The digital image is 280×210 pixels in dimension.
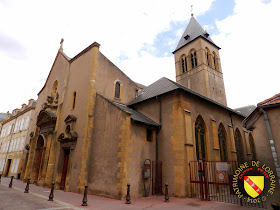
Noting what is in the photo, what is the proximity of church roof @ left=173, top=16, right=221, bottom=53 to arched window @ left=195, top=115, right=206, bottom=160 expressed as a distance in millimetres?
19429

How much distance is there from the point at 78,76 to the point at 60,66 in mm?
4942

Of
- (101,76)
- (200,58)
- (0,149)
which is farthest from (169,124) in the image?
(0,149)

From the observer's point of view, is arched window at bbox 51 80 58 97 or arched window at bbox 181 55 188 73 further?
arched window at bbox 181 55 188 73

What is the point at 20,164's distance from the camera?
22.3m

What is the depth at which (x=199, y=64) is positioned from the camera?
2677 cm

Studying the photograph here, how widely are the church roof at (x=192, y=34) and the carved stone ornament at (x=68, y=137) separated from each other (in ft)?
79.3

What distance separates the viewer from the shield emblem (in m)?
5.11

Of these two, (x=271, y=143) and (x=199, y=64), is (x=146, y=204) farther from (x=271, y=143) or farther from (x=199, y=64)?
(x=199, y=64)

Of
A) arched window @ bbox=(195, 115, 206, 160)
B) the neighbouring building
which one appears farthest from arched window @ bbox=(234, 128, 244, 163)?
the neighbouring building

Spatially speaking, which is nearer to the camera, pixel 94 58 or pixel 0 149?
pixel 94 58

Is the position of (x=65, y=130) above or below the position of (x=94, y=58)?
below

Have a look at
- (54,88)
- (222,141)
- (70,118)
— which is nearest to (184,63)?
(222,141)

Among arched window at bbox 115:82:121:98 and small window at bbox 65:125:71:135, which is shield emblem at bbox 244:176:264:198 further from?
small window at bbox 65:125:71:135

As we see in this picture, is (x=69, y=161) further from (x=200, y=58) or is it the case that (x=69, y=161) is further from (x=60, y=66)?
(x=200, y=58)
